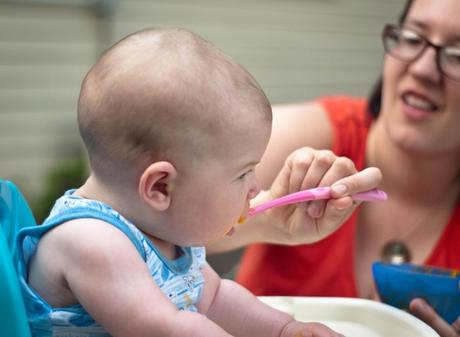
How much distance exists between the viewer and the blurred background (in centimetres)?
404

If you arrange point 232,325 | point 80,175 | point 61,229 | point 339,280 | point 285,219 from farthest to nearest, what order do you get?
point 80,175
point 339,280
point 285,219
point 232,325
point 61,229

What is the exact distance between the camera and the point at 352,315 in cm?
121

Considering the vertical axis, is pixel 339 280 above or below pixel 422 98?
below

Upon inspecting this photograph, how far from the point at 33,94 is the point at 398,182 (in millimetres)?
3020

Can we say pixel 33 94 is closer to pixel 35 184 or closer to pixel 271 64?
pixel 35 184

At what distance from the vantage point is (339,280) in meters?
1.78

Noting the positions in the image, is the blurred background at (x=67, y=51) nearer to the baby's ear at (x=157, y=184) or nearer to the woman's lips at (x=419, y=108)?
the woman's lips at (x=419, y=108)

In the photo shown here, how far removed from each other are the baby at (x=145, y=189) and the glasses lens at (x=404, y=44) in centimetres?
90

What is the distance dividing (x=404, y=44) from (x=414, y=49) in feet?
0.11

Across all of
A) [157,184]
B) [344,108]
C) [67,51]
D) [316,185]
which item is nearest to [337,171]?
[316,185]

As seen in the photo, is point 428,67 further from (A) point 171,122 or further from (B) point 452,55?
(A) point 171,122

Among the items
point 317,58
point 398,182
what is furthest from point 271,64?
point 398,182

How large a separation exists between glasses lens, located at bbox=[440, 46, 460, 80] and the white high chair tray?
2.27 ft

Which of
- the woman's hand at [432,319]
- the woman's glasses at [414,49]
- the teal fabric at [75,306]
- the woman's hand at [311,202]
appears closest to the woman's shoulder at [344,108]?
the woman's glasses at [414,49]
